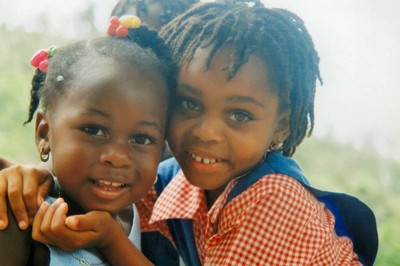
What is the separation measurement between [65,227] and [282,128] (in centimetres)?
61

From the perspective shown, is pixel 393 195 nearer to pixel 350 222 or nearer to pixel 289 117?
pixel 350 222

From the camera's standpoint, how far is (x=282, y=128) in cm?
143


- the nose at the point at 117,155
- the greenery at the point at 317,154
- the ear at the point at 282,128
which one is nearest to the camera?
the nose at the point at 117,155

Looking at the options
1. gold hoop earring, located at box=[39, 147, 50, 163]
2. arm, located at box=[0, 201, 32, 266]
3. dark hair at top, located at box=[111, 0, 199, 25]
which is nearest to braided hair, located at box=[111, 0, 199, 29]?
dark hair at top, located at box=[111, 0, 199, 25]

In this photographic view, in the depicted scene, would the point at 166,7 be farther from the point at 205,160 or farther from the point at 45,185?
the point at 45,185

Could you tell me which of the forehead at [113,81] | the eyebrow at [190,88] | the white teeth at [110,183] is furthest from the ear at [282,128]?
the white teeth at [110,183]

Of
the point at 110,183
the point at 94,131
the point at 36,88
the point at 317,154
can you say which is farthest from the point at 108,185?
the point at 317,154

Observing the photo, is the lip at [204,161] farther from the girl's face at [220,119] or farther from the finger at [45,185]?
the finger at [45,185]

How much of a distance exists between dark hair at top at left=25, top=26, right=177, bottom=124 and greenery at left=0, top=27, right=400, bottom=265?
4.35 feet

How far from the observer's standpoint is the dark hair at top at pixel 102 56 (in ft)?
4.03

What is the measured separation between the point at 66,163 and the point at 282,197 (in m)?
0.47

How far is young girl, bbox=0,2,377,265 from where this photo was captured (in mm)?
1297

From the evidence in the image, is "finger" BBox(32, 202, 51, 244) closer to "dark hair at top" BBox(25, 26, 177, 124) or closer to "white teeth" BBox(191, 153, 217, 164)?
"dark hair at top" BBox(25, 26, 177, 124)

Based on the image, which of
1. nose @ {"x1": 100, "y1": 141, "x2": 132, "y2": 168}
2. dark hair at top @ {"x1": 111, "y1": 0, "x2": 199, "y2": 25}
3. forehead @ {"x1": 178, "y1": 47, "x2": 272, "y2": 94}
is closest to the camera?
nose @ {"x1": 100, "y1": 141, "x2": 132, "y2": 168}
